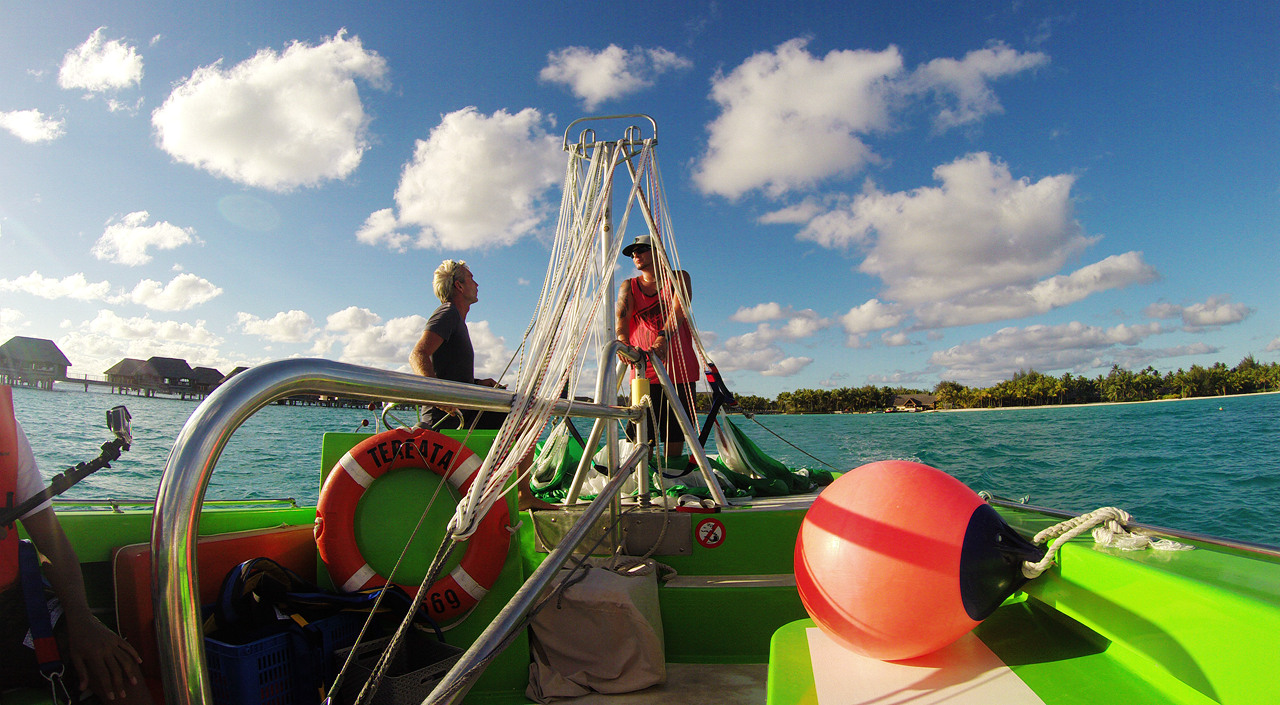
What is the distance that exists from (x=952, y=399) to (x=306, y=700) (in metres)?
82.2

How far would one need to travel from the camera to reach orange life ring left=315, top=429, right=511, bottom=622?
1.97 meters

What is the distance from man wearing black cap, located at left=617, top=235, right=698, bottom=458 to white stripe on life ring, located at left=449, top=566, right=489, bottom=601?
1.68 metres

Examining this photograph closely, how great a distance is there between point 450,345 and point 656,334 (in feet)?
4.32

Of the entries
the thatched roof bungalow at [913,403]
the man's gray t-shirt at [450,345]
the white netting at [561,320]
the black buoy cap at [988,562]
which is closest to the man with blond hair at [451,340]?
the man's gray t-shirt at [450,345]

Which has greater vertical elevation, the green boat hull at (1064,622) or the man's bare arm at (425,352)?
the man's bare arm at (425,352)

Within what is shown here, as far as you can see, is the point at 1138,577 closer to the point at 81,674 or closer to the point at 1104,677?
the point at 1104,677

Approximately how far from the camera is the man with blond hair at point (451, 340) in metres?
3.07

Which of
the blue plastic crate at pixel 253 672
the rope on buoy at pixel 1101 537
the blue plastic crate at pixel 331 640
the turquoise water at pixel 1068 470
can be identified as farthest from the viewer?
the turquoise water at pixel 1068 470

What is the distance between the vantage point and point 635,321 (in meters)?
4.19

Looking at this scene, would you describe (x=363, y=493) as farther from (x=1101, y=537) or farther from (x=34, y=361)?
(x=34, y=361)

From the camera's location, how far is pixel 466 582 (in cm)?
202

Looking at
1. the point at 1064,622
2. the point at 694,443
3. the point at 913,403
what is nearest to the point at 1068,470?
the point at 694,443

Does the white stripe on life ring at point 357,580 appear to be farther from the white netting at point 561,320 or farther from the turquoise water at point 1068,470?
the turquoise water at point 1068,470

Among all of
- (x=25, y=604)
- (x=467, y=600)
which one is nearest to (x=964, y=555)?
(x=467, y=600)
